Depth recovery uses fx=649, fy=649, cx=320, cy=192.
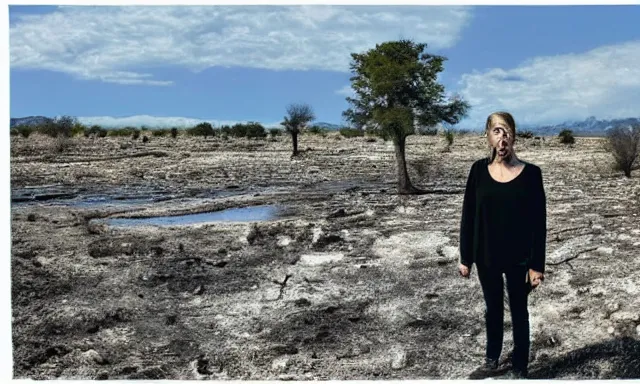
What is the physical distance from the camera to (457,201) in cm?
786

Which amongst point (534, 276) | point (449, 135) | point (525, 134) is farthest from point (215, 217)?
point (534, 276)

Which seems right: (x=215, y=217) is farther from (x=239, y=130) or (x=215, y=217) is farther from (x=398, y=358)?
(x=398, y=358)

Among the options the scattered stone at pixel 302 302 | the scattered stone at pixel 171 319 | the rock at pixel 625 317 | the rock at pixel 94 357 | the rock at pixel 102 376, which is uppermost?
the scattered stone at pixel 302 302

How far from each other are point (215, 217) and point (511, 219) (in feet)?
13.5

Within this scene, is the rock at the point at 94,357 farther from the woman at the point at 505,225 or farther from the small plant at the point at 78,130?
the woman at the point at 505,225

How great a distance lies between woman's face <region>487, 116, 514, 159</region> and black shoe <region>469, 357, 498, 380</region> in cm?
191

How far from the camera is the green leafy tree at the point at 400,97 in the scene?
24.0 feet

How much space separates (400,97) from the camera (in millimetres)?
7836

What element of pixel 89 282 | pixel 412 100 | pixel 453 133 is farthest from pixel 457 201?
pixel 89 282

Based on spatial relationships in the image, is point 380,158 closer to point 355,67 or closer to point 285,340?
point 355,67

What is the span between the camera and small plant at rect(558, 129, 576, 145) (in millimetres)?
7816

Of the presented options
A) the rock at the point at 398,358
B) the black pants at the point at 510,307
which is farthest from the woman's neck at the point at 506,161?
the rock at the point at 398,358

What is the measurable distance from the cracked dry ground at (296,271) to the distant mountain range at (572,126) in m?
0.26

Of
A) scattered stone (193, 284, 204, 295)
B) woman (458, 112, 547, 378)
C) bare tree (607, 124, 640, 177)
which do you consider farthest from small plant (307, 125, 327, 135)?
bare tree (607, 124, 640, 177)
